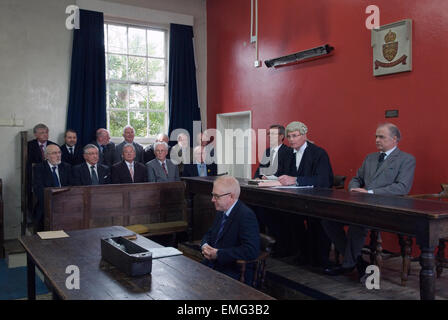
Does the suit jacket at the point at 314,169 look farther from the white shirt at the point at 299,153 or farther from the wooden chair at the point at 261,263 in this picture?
the wooden chair at the point at 261,263

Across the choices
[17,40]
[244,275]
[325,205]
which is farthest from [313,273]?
[17,40]

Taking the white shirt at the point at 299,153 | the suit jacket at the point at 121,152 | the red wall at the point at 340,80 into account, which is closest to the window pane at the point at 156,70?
the red wall at the point at 340,80

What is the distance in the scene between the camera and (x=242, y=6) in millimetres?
7488

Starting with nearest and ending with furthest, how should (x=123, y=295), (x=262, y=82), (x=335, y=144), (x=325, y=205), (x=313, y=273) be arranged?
1. (x=123, y=295)
2. (x=325, y=205)
3. (x=313, y=273)
4. (x=335, y=144)
5. (x=262, y=82)

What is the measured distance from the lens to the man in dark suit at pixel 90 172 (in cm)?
542

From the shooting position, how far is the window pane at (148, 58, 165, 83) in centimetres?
819

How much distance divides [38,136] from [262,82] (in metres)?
3.61

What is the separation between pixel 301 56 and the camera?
19.7 ft

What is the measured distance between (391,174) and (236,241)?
6.39 feet

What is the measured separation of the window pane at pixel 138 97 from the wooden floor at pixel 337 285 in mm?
4876

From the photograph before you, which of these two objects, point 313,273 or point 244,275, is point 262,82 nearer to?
point 313,273

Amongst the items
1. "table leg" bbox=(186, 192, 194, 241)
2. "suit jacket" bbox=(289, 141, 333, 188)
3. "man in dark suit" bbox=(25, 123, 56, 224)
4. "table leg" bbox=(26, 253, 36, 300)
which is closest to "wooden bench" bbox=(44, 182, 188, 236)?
"table leg" bbox=(186, 192, 194, 241)

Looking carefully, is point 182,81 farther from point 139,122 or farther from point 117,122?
point 117,122

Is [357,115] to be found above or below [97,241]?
above
